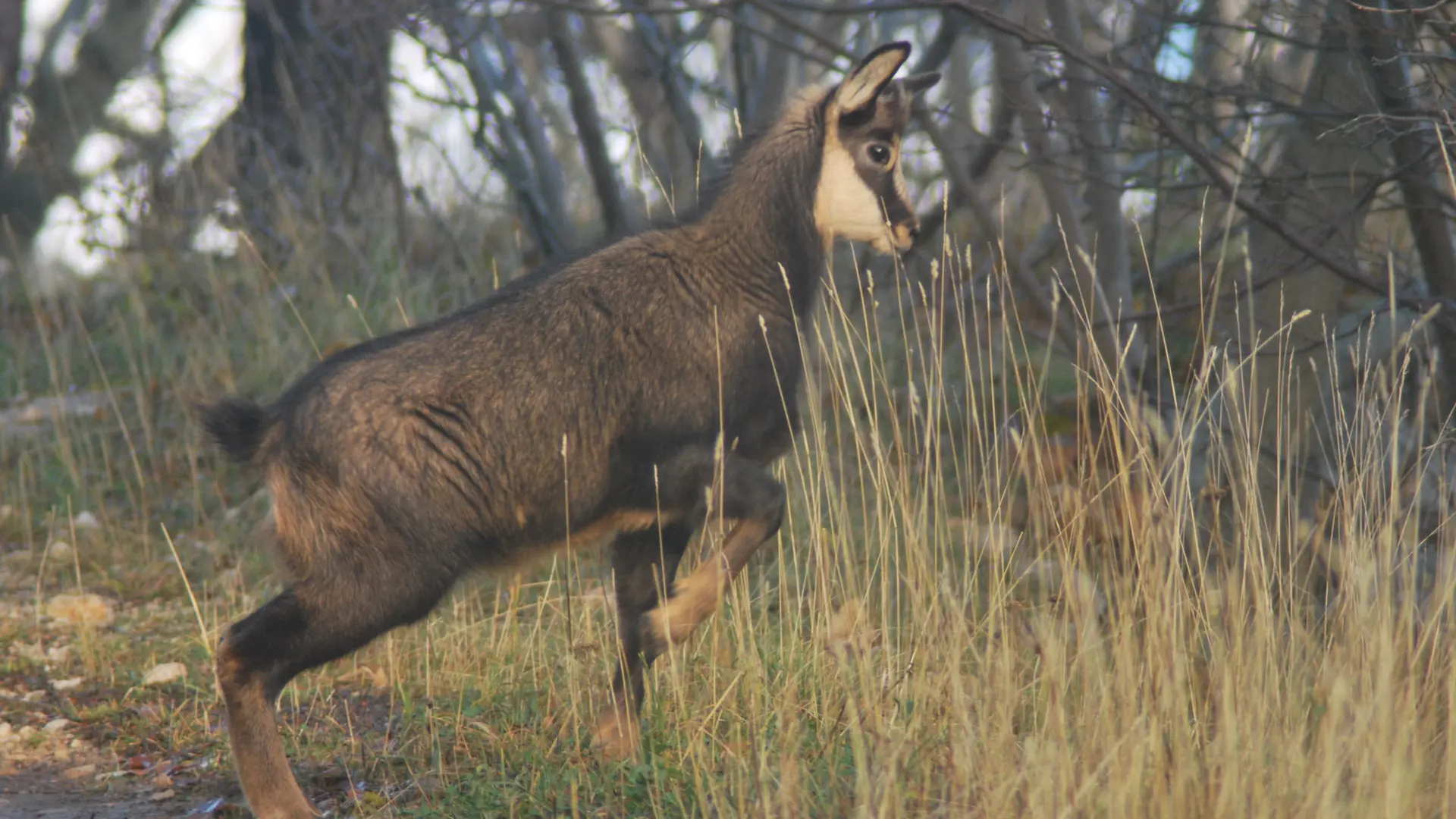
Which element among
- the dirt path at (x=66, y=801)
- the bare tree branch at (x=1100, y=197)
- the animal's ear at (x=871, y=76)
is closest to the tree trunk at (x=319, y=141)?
the bare tree branch at (x=1100, y=197)

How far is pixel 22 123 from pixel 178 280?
13.1ft

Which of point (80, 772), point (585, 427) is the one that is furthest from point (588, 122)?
point (80, 772)

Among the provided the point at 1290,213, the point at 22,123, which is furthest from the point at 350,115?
the point at 1290,213

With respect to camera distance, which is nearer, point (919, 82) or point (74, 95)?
point (919, 82)

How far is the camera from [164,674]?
226 inches

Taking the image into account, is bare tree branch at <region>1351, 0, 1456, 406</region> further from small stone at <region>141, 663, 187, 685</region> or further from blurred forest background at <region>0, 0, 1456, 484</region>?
small stone at <region>141, 663, 187, 685</region>

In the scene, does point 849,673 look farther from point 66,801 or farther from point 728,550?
point 66,801

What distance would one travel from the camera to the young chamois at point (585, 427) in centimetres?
430

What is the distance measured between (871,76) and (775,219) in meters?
0.62

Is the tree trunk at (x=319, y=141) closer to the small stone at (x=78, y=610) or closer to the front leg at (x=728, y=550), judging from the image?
the small stone at (x=78, y=610)

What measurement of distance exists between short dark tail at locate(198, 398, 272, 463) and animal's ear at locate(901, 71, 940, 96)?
2681mm

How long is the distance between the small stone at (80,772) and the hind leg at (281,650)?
1033mm

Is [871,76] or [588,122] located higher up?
[588,122]

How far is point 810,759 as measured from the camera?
4.25 metres
